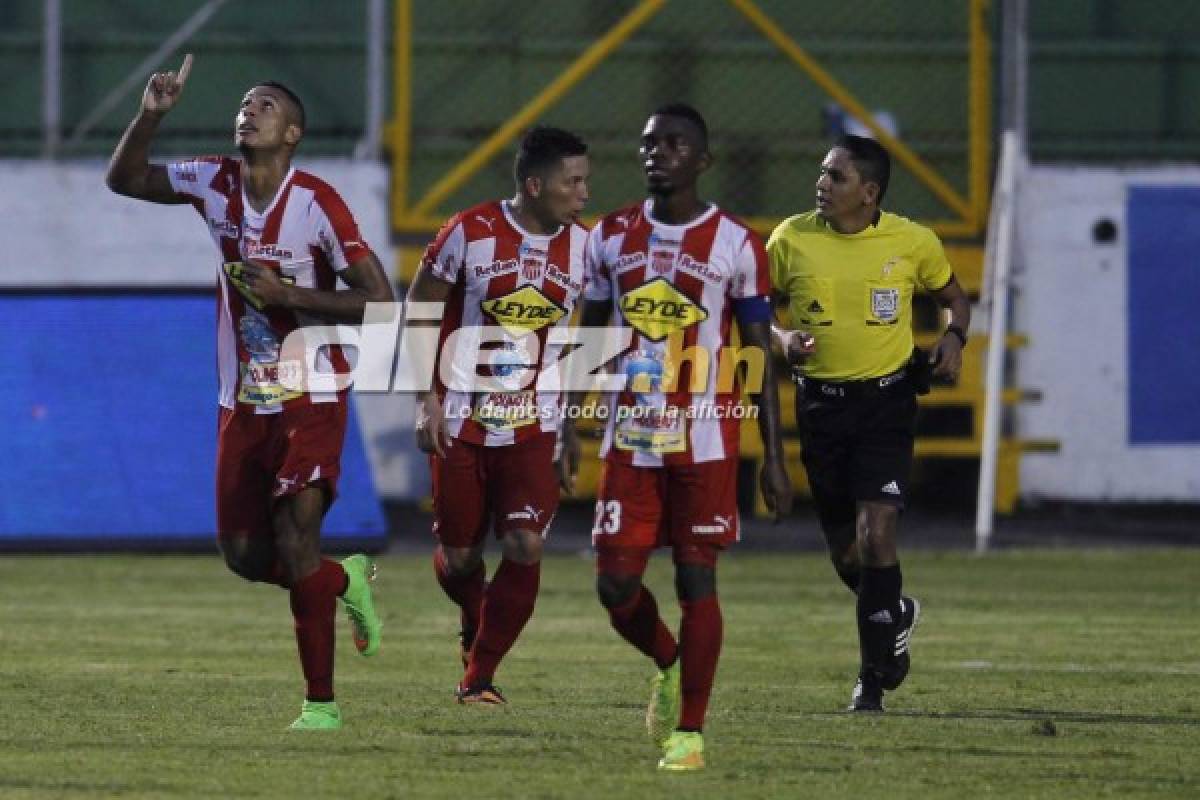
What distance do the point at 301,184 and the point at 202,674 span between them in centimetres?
263

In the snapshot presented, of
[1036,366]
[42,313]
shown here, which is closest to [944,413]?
[1036,366]

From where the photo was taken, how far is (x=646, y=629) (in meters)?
9.12

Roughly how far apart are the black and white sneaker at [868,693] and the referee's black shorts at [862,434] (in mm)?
754

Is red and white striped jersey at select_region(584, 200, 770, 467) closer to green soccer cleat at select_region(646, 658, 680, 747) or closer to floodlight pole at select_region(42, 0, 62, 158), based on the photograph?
green soccer cleat at select_region(646, 658, 680, 747)

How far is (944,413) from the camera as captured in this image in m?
21.8

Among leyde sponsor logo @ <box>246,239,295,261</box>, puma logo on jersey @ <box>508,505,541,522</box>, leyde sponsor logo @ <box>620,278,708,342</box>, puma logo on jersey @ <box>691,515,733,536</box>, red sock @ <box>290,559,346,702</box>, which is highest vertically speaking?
leyde sponsor logo @ <box>246,239,295,261</box>

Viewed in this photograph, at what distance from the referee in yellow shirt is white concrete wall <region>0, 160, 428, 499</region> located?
1082cm

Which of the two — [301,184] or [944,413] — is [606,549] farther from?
[944,413]

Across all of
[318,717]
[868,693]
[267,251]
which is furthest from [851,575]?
[267,251]

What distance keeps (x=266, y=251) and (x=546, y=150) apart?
122 cm

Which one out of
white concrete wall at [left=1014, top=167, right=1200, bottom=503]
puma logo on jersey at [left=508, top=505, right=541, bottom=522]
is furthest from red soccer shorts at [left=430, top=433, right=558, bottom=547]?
white concrete wall at [left=1014, top=167, right=1200, bottom=503]

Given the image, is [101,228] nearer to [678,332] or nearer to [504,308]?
[504,308]

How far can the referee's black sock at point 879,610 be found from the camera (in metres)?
10.1

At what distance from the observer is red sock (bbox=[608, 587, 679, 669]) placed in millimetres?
9062
